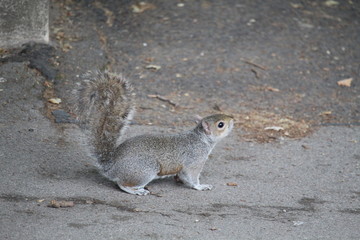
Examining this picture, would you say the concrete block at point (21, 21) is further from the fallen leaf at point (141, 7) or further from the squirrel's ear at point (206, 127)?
the squirrel's ear at point (206, 127)

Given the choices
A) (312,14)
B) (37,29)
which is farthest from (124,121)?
(312,14)

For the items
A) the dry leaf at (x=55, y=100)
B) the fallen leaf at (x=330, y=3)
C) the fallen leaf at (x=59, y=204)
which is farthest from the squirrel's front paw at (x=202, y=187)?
the fallen leaf at (x=330, y=3)

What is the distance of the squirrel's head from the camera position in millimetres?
4219

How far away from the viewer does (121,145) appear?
4023 millimetres

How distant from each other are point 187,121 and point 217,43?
176 centimetres

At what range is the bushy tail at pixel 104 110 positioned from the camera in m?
3.95

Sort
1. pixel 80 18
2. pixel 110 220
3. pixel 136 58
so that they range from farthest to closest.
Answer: pixel 80 18 → pixel 136 58 → pixel 110 220

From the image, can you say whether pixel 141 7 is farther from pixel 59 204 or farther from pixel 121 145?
pixel 59 204

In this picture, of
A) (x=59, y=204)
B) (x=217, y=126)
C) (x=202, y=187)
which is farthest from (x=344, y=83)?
(x=59, y=204)

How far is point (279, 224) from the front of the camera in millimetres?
3611

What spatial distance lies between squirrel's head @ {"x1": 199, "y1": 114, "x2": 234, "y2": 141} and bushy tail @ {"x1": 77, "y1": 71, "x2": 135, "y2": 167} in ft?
1.92

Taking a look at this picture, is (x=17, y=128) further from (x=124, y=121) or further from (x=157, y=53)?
(x=157, y=53)

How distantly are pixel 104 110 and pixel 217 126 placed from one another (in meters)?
0.86

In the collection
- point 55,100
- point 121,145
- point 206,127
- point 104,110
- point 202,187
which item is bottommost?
point 55,100
